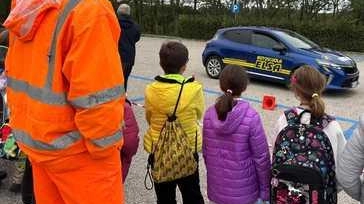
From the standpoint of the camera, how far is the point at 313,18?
22.3m

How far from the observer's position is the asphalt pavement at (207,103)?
4797 mm

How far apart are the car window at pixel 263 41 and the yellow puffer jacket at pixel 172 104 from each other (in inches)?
314

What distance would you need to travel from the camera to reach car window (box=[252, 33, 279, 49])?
37.3 feet

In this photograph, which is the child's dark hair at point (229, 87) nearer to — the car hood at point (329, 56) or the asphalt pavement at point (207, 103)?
the asphalt pavement at point (207, 103)

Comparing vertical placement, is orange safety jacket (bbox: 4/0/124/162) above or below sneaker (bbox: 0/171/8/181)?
above

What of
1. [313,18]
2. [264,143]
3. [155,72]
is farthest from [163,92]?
[313,18]

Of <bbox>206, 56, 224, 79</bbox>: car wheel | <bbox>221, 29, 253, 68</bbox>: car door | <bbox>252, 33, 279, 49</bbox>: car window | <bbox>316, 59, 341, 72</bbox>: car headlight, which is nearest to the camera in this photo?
<bbox>316, 59, 341, 72</bbox>: car headlight

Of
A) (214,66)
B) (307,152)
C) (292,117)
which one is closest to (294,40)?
(214,66)

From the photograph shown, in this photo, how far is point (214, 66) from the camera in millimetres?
12594

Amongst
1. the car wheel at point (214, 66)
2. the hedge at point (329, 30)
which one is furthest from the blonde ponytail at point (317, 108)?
the hedge at point (329, 30)

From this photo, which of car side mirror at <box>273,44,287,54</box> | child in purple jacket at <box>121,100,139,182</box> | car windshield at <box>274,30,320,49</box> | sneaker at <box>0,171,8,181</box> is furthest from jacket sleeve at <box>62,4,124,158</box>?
car windshield at <box>274,30,320,49</box>

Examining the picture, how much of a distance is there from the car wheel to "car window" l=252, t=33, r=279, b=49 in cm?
113

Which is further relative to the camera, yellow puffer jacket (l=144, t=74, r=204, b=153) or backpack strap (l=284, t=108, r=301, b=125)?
yellow puffer jacket (l=144, t=74, r=204, b=153)

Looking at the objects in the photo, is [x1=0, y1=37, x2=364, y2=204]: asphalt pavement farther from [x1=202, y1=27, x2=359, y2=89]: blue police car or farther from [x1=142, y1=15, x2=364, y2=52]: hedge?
[x1=142, y1=15, x2=364, y2=52]: hedge
